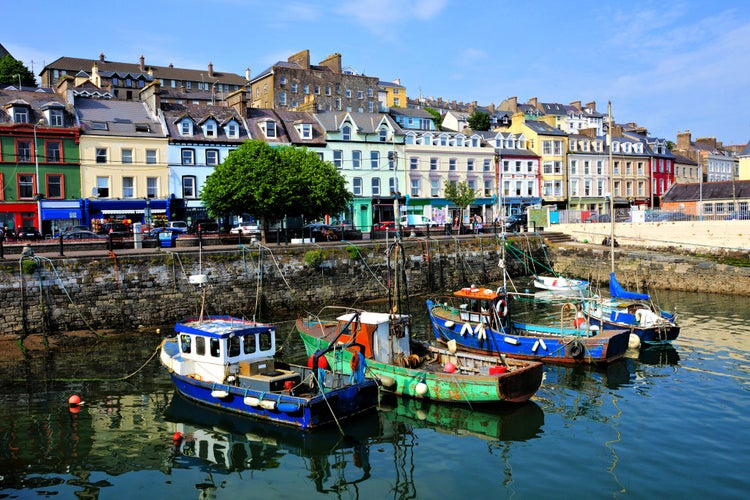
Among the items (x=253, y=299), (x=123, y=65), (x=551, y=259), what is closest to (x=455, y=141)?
(x=551, y=259)

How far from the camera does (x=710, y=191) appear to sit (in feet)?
172

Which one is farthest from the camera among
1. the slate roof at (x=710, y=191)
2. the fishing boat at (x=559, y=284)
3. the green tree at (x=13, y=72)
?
the green tree at (x=13, y=72)

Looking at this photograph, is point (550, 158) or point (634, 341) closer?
point (634, 341)

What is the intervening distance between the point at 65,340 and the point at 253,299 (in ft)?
28.3

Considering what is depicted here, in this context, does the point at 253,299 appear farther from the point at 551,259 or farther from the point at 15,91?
the point at 15,91

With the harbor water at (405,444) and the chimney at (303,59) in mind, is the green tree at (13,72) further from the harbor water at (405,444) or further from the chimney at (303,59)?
the harbor water at (405,444)

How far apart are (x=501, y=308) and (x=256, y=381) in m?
10.5

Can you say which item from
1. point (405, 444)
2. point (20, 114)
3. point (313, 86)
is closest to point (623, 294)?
point (405, 444)

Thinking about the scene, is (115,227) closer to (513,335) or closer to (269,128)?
(269,128)

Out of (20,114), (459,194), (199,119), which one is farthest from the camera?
(459,194)

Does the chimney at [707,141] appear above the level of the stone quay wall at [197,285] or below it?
above

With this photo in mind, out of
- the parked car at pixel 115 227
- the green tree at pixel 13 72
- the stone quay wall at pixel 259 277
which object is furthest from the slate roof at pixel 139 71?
the stone quay wall at pixel 259 277

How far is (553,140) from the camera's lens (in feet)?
204

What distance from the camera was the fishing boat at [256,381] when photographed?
15312 mm
